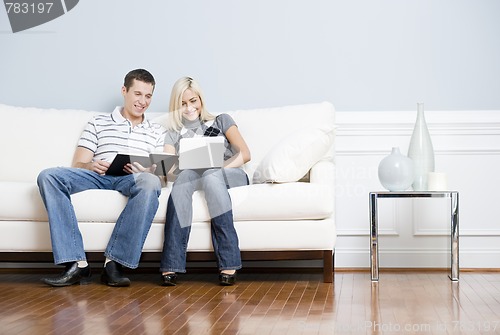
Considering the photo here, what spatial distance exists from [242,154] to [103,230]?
29.4 inches

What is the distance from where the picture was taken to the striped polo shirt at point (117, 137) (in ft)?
12.2

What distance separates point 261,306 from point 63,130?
1.75m

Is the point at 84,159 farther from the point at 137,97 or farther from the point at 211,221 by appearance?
the point at 211,221

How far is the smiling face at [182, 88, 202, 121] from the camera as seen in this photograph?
3.71 m

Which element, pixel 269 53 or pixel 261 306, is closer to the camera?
pixel 261 306

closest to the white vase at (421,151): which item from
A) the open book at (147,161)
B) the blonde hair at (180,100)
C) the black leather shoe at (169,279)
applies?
the blonde hair at (180,100)

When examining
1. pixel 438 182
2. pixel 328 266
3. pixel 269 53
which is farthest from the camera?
pixel 269 53

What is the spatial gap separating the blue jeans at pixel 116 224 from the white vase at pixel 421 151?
1.29m

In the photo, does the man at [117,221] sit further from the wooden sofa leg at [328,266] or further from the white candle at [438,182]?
the white candle at [438,182]

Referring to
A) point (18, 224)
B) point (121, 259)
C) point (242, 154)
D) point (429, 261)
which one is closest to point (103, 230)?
point (121, 259)

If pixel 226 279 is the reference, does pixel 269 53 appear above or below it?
above

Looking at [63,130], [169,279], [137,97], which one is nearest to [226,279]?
[169,279]

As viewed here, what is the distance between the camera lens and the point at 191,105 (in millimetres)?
3709

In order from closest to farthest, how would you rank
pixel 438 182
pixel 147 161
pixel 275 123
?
pixel 147 161
pixel 438 182
pixel 275 123
